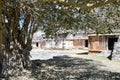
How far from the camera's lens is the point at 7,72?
13984 mm

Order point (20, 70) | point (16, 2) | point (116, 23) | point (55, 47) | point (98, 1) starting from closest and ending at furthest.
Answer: point (98, 1) < point (16, 2) < point (116, 23) < point (20, 70) < point (55, 47)

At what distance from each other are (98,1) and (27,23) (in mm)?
8806

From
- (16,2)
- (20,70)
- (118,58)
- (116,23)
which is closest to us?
(16,2)

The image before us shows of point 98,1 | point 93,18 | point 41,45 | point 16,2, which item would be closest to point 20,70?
point 93,18

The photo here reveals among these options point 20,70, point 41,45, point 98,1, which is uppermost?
point 98,1

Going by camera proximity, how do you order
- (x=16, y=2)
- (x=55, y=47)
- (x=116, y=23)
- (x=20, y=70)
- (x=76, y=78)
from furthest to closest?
(x=55, y=47) < (x=20, y=70) < (x=116, y=23) < (x=76, y=78) < (x=16, y=2)

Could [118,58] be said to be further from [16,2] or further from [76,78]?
[16,2]

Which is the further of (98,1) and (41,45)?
(41,45)

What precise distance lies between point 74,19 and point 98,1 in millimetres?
6178

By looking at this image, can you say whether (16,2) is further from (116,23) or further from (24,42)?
(24,42)

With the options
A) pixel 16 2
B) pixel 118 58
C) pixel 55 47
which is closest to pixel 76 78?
pixel 16 2

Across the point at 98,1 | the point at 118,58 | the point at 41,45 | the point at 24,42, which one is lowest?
the point at 41,45

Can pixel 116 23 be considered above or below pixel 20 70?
above

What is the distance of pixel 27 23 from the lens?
15.6 m
